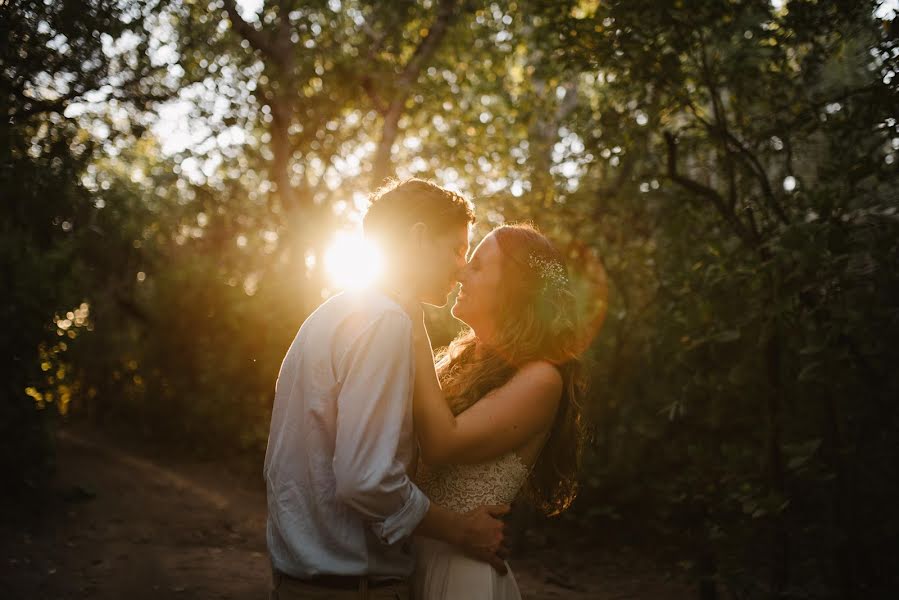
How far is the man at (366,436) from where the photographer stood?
2207 millimetres

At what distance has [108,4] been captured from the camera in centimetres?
698

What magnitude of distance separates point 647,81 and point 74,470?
8170mm

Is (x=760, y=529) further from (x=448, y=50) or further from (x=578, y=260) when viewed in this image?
(x=448, y=50)

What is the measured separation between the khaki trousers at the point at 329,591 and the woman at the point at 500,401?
0.85 ft

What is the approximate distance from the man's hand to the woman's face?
766 mm

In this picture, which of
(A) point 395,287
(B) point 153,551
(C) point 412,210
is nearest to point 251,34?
(B) point 153,551

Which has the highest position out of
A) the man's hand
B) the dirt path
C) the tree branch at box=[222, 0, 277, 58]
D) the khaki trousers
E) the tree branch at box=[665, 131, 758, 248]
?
the tree branch at box=[222, 0, 277, 58]

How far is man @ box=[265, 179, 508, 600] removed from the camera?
2.21 meters

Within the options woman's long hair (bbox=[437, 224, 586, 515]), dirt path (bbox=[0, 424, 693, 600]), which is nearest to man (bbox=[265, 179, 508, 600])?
woman's long hair (bbox=[437, 224, 586, 515])

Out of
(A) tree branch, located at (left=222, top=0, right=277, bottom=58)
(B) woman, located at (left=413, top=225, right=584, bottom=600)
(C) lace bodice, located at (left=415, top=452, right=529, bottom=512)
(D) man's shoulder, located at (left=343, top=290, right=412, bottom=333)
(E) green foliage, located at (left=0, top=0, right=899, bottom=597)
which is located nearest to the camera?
(D) man's shoulder, located at (left=343, top=290, right=412, bottom=333)

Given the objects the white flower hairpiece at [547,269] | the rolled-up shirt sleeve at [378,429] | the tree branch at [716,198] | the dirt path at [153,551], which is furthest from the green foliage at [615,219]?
the rolled-up shirt sleeve at [378,429]

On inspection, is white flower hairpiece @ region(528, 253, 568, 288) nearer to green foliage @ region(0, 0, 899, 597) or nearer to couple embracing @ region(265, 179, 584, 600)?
couple embracing @ region(265, 179, 584, 600)

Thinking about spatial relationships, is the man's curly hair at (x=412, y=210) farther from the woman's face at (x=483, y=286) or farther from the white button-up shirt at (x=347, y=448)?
the woman's face at (x=483, y=286)

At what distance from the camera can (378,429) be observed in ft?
7.24
